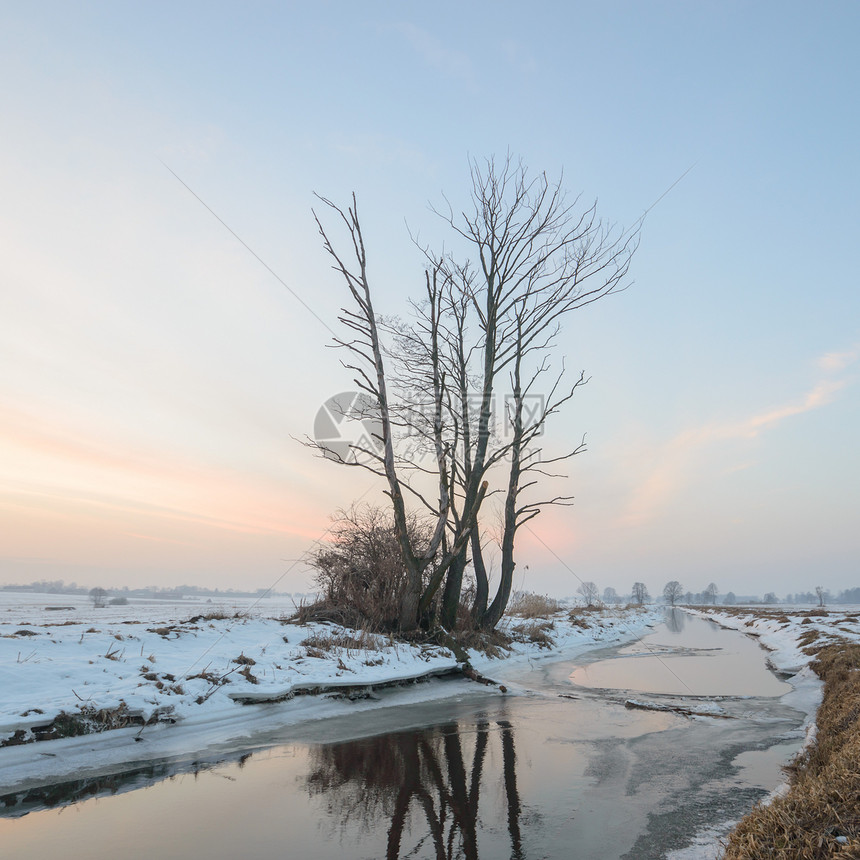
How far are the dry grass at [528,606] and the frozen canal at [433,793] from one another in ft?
58.6

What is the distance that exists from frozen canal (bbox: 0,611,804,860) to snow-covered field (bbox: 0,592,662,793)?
737 millimetres

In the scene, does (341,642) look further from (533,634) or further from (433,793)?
(533,634)

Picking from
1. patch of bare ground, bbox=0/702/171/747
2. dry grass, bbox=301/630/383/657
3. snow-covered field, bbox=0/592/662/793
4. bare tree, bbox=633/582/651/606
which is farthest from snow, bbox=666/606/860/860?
bare tree, bbox=633/582/651/606

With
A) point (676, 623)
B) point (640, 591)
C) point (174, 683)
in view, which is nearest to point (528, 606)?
point (174, 683)

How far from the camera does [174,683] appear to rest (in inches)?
291

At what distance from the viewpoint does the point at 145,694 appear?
266 inches

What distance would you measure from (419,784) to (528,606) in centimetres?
2276

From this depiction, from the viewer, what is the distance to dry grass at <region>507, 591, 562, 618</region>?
2566 cm

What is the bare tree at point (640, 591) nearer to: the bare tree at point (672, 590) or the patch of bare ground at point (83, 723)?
the bare tree at point (672, 590)

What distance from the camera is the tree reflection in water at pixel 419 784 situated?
3.85 meters

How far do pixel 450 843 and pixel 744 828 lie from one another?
1865mm

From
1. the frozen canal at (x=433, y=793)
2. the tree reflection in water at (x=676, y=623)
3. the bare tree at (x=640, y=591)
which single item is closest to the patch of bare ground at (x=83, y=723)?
the frozen canal at (x=433, y=793)

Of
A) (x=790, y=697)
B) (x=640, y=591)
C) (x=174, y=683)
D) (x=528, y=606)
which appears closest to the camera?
(x=174, y=683)

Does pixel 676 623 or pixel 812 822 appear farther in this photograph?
pixel 676 623
